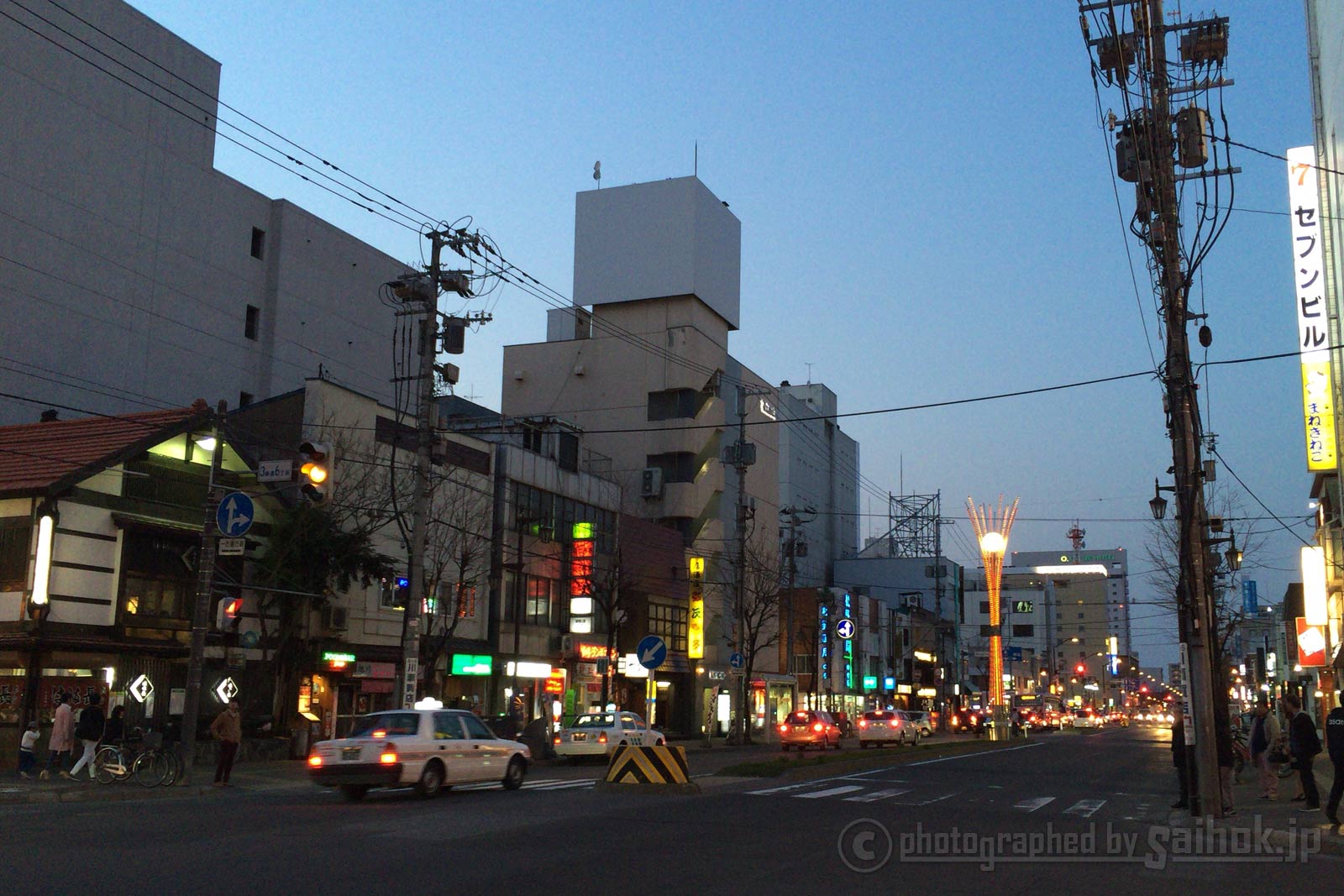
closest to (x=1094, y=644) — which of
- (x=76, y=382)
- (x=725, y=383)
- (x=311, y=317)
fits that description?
(x=725, y=383)

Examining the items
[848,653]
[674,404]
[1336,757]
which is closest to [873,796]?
[1336,757]

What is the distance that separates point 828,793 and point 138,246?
37.9 metres

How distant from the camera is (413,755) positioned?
19719mm

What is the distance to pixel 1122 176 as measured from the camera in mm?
20500

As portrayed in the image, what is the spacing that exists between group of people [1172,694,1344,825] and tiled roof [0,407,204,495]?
23.8 meters

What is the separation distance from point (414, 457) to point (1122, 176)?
87.1 feet

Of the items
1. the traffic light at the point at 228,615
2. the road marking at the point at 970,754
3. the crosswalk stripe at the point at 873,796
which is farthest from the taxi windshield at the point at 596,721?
the crosswalk stripe at the point at 873,796

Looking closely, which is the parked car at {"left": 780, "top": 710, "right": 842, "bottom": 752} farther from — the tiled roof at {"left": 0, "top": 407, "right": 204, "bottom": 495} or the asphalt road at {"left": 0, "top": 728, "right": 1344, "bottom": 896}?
the tiled roof at {"left": 0, "top": 407, "right": 204, "bottom": 495}

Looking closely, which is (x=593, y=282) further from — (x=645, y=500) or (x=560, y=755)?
(x=560, y=755)

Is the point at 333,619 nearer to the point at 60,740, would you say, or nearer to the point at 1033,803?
the point at 60,740

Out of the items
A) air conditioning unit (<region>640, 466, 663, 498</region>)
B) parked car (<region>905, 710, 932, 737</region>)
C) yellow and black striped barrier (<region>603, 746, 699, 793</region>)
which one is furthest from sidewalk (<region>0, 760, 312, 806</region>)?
parked car (<region>905, 710, 932, 737</region>)

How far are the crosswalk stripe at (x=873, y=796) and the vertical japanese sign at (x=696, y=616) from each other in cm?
3511

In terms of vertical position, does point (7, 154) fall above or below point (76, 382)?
above

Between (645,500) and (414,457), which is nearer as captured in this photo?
(414,457)
